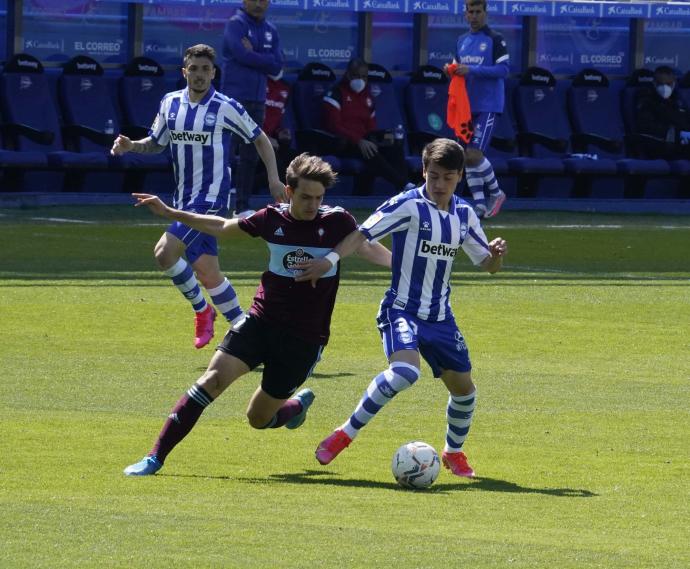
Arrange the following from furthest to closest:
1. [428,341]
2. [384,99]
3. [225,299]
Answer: [384,99] → [225,299] → [428,341]

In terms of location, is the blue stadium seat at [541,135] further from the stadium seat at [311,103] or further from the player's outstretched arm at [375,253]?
the player's outstretched arm at [375,253]

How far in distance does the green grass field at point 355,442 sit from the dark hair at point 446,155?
1.37 metres

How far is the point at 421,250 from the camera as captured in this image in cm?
829

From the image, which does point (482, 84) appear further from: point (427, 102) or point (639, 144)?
point (639, 144)

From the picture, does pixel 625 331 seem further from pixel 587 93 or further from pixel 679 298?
pixel 587 93

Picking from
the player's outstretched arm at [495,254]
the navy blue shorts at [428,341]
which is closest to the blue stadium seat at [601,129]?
the player's outstretched arm at [495,254]

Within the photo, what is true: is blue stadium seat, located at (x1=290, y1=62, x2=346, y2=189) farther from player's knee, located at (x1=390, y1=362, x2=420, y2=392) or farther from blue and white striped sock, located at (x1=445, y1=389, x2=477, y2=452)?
player's knee, located at (x1=390, y1=362, x2=420, y2=392)

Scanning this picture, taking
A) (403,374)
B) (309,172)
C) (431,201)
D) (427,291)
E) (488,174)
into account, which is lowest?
(488,174)

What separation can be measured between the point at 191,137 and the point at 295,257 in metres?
4.06

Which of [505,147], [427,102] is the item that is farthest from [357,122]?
[505,147]

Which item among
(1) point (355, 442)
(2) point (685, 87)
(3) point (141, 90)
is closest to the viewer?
(1) point (355, 442)

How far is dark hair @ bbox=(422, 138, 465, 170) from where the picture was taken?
318 inches

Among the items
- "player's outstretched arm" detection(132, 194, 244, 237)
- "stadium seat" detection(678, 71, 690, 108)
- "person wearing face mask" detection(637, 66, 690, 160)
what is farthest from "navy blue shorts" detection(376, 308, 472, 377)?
"stadium seat" detection(678, 71, 690, 108)

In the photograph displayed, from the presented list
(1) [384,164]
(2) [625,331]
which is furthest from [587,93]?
(2) [625,331]
